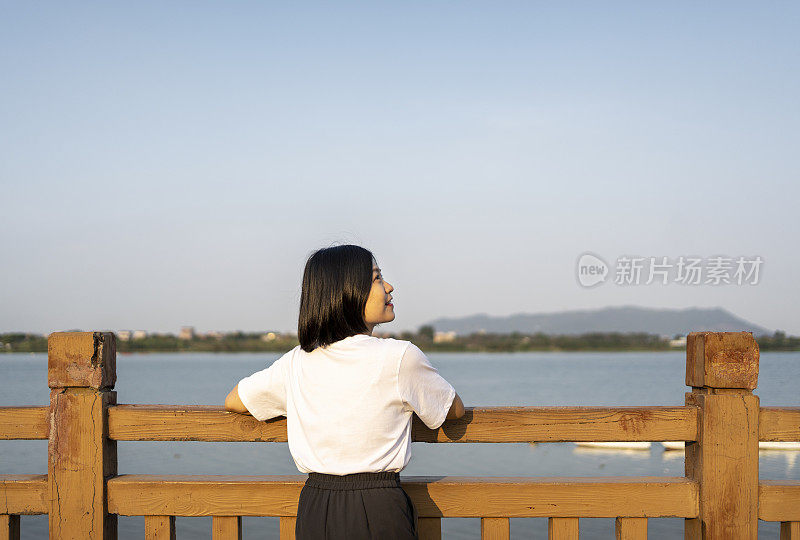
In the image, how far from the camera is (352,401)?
7.23ft

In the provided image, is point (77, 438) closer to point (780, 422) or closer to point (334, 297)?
point (334, 297)

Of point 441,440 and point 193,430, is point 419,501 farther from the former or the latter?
point 193,430

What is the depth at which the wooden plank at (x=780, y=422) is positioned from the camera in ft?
8.63

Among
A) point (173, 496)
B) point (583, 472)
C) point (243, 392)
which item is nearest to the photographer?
point (243, 392)

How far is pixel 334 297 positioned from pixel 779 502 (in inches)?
73.8

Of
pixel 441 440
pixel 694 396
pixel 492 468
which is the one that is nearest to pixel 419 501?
pixel 441 440

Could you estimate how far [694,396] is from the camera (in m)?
2.74

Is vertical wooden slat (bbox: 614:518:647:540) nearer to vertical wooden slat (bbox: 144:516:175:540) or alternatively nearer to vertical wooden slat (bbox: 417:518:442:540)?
vertical wooden slat (bbox: 417:518:442:540)

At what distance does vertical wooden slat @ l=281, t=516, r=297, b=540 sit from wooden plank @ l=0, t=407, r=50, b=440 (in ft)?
3.33

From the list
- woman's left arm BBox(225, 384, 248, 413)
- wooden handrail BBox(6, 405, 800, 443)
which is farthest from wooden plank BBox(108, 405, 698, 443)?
woman's left arm BBox(225, 384, 248, 413)

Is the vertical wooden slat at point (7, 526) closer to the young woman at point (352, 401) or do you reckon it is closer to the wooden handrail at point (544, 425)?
the wooden handrail at point (544, 425)

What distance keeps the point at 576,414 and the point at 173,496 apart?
5.20ft

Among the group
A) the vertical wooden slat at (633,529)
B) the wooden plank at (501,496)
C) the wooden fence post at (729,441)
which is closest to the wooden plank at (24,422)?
the wooden plank at (501,496)

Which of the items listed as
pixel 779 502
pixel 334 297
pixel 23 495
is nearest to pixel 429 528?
pixel 334 297
